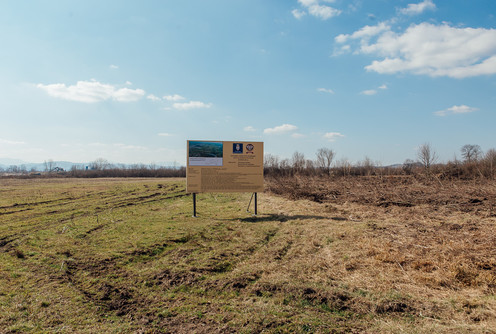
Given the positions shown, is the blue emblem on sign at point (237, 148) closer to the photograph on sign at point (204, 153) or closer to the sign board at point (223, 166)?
the sign board at point (223, 166)

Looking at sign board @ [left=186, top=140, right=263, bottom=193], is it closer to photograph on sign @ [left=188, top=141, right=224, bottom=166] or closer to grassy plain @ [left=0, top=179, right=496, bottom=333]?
photograph on sign @ [left=188, top=141, right=224, bottom=166]

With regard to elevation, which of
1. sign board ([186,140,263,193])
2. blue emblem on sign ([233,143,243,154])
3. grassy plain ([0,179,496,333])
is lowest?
grassy plain ([0,179,496,333])

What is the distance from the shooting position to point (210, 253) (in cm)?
750

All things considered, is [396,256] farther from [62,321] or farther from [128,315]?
[62,321]

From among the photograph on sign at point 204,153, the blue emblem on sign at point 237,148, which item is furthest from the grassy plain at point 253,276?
the blue emblem on sign at point 237,148

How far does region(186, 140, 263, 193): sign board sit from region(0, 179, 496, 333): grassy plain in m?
1.98

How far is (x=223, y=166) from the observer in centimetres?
1283

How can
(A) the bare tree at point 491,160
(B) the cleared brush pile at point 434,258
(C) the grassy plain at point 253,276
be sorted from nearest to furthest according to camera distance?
(C) the grassy plain at point 253,276
(B) the cleared brush pile at point 434,258
(A) the bare tree at point 491,160

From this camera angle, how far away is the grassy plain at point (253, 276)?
13.3ft

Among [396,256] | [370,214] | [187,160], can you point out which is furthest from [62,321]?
[370,214]

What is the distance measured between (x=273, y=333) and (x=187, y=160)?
383 inches

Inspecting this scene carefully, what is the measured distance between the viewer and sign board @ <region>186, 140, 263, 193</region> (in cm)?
1268

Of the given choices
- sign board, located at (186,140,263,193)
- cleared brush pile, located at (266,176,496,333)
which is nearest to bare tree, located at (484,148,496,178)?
cleared brush pile, located at (266,176,496,333)

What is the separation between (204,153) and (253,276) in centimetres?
777
